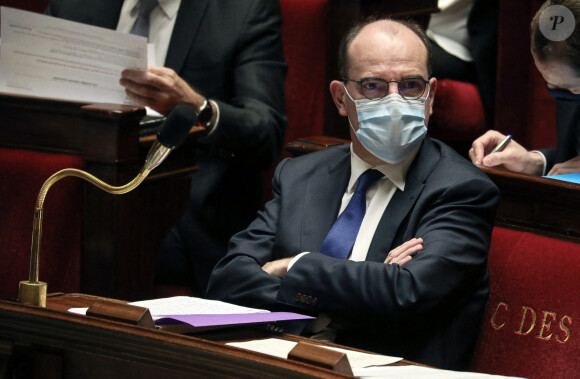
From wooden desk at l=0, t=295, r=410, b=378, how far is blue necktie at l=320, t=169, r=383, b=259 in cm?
40

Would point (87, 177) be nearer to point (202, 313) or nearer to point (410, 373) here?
point (202, 313)

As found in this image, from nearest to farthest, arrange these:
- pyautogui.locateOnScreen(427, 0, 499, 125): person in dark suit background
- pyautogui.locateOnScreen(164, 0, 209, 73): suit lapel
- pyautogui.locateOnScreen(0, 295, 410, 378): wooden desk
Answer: pyautogui.locateOnScreen(0, 295, 410, 378): wooden desk → pyautogui.locateOnScreen(164, 0, 209, 73): suit lapel → pyautogui.locateOnScreen(427, 0, 499, 125): person in dark suit background

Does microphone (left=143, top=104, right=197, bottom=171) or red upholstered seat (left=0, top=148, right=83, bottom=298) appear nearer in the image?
microphone (left=143, top=104, right=197, bottom=171)

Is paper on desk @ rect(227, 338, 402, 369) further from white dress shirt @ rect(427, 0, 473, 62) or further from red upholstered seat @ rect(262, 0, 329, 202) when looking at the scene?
white dress shirt @ rect(427, 0, 473, 62)

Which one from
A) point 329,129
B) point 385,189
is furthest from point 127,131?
point 329,129

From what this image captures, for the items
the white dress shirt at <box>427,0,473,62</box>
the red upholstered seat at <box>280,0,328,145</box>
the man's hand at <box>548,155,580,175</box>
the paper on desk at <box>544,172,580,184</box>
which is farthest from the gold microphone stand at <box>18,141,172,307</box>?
the white dress shirt at <box>427,0,473,62</box>

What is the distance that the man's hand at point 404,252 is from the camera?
1565mm

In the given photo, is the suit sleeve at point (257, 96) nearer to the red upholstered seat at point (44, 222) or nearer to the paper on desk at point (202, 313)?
the red upholstered seat at point (44, 222)

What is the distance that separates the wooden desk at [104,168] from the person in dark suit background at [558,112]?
28.5 inches

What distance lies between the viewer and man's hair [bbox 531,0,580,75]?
1.73 meters

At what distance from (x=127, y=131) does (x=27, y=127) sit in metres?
0.24

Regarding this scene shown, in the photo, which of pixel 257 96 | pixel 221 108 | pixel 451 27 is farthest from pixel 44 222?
pixel 451 27

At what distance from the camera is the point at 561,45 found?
5.74 ft

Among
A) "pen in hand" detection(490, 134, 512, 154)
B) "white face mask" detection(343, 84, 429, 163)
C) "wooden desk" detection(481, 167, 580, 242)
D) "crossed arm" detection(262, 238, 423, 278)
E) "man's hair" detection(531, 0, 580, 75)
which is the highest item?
"man's hair" detection(531, 0, 580, 75)
